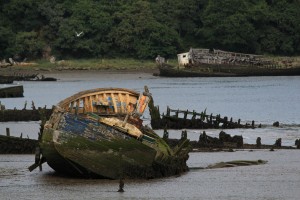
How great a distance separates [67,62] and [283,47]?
89.7 feet

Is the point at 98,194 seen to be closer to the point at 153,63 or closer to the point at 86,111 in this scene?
the point at 86,111

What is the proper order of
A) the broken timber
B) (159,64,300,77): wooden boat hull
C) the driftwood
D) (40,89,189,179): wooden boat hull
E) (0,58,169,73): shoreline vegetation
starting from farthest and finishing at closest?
(159,64,300,77): wooden boat hull < (0,58,169,73): shoreline vegetation < the driftwood < the broken timber < (40,89,189,179): wooden boat hull

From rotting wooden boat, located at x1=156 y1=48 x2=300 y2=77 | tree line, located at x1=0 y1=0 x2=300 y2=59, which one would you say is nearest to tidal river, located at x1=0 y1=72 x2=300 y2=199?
rotting wooden boat, located at x1=156 y1=48 x2=300 y2=77

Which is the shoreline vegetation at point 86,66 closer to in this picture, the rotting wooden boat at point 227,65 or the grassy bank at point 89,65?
the grassy bank at point 89,65

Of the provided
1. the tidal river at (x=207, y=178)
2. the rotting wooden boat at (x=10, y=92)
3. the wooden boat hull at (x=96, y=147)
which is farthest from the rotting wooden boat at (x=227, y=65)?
the wooden boat hull at (x=96, y=147)

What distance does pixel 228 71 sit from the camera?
457ft

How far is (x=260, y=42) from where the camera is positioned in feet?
472

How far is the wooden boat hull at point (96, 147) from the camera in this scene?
120 feet

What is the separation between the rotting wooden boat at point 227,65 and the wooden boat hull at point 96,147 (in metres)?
94.6

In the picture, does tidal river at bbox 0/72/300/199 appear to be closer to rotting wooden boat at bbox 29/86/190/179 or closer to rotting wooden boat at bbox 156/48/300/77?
rotting wooden boat at bbox 29/86/190/179

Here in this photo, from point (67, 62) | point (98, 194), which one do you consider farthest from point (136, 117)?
point (67, 62)

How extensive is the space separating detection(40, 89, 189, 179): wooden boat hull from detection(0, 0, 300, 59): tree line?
98.3 m

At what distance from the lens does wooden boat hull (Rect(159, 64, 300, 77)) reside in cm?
13612

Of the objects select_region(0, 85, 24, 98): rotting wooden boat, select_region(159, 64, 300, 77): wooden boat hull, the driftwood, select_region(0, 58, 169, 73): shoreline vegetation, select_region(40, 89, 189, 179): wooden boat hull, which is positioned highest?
select_region(40, 89, 189, 179): wooden boat hull
